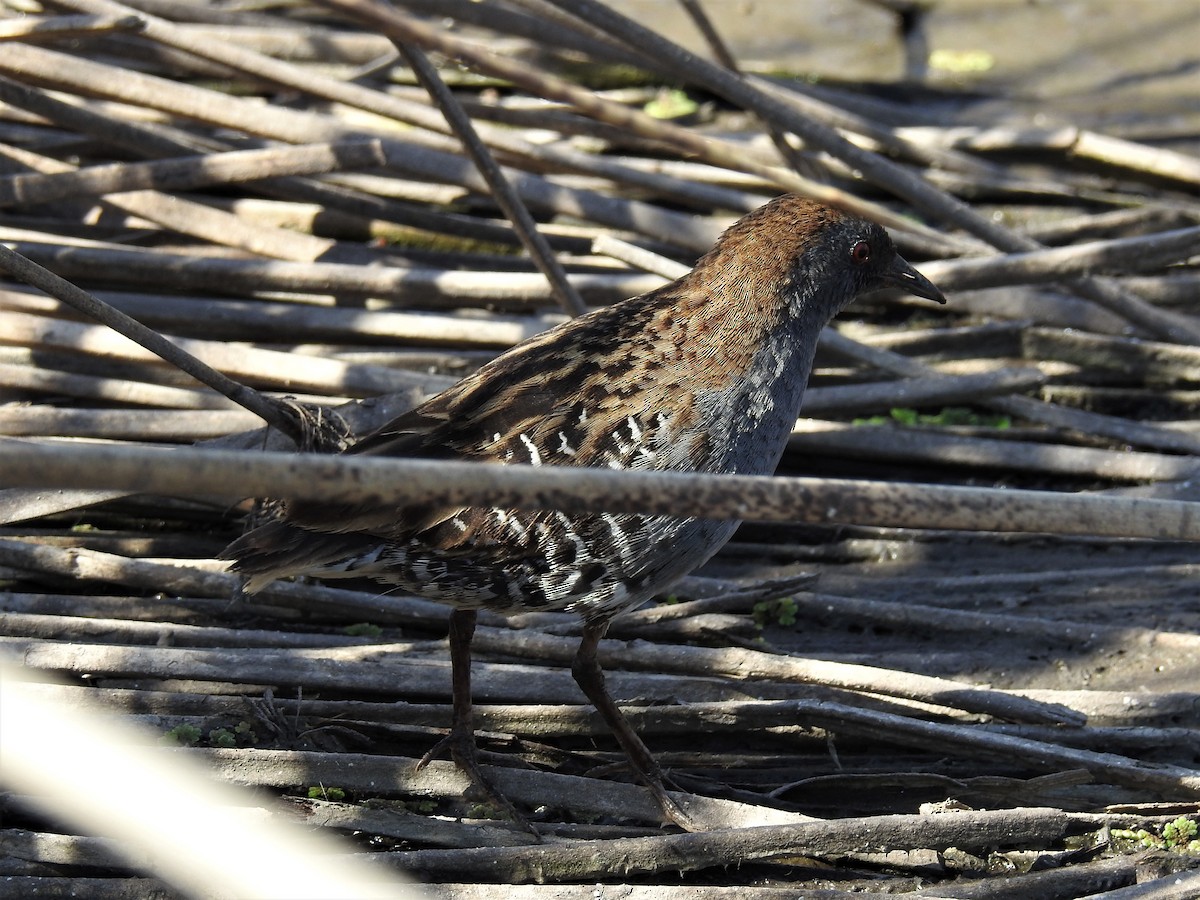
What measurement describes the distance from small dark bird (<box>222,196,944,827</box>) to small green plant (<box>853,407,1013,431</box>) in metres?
1.47

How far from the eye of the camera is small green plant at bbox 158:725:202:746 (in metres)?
3.49

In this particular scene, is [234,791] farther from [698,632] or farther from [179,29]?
[179,29]

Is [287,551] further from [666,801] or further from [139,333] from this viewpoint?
[666,801]

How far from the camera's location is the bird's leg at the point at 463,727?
3527 millimetres

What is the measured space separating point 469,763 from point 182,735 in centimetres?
75

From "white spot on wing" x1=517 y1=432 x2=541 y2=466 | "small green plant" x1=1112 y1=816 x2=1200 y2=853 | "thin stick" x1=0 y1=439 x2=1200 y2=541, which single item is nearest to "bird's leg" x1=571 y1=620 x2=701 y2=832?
"white spot on wing" x1=517 y1=432 x2=541 y2=466

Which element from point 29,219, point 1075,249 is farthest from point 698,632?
point 29,219

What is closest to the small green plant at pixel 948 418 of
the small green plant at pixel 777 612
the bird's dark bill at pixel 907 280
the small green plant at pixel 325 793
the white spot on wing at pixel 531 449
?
the bird's dark bill at pixel 907 280

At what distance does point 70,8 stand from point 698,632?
122 inches

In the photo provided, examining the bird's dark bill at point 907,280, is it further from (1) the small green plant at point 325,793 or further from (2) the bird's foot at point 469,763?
(1) the small green plant at point 325,793

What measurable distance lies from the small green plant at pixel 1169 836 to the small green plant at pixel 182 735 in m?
2.44

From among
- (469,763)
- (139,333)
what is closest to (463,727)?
(469,763)

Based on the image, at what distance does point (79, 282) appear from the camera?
516 cm

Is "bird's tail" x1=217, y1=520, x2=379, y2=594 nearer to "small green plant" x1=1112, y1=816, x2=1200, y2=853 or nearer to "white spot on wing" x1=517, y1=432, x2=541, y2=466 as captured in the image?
"white spot on wing" x1=517, y1=432, x2=541, y2=466
